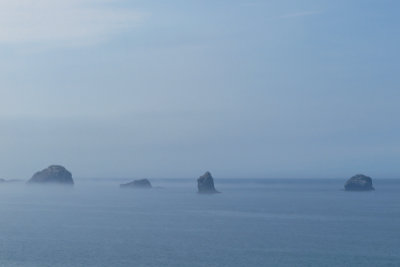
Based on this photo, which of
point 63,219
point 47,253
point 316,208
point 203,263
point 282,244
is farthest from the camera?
point 316,208

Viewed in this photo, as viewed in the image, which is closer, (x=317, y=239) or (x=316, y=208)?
(x=317, y=239)

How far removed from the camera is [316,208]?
135m

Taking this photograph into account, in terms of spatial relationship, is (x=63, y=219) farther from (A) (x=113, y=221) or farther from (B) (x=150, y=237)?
(B) (x=150, y=237)

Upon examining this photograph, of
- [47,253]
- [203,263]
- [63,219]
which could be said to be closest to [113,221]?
[63,219]

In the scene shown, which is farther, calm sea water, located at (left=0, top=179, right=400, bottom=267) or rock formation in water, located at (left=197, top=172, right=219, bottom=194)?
rock formation in water, located at (left=197, top=172, right=219, bottom=194)

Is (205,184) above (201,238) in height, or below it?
above

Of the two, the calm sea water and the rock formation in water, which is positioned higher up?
the rock formation in water

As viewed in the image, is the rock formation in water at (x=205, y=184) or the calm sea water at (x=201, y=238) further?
the rock formation in water at (x=205, y=184)

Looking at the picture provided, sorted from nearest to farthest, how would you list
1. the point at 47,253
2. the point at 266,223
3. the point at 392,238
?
the point at 47,253 < the point at 392,238 < the point at 266,223

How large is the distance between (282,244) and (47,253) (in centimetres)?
2899

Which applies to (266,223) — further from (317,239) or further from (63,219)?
(63,219)

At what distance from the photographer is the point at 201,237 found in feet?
272

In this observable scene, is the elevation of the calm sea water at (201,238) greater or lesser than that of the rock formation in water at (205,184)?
lesser

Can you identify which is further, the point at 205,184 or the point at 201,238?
the point at 205,184
